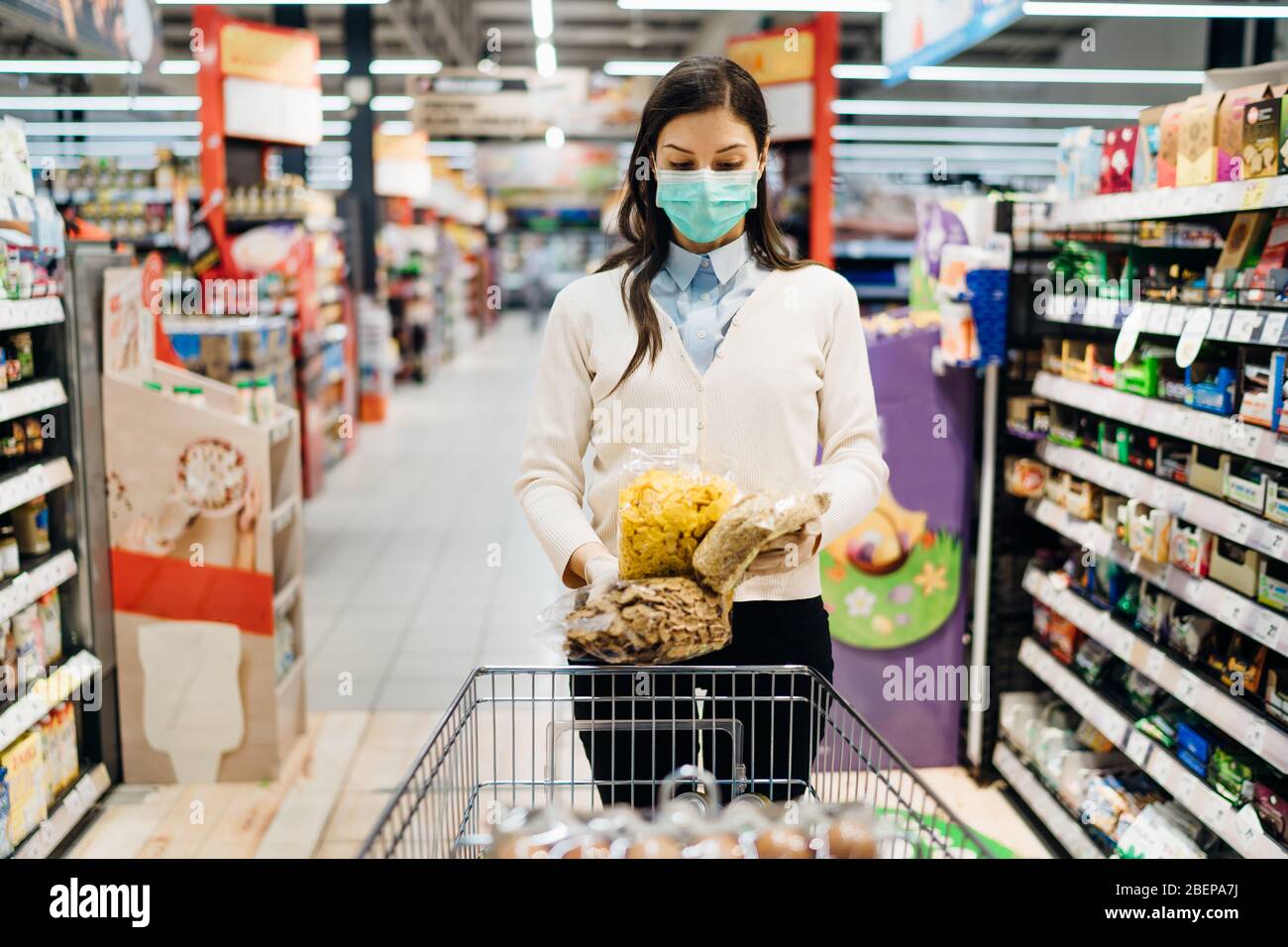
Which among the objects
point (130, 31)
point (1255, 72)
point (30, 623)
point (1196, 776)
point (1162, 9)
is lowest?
point (1196, 776)

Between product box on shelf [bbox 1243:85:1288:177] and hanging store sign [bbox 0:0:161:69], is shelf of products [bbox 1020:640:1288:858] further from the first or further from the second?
hanging store sign [bbox 0:0:161:69]

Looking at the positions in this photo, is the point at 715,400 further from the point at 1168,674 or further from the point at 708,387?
the point at 1168,674

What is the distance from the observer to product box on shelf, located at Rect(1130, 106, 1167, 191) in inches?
118

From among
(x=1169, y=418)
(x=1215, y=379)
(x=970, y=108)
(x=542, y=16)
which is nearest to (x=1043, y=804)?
(x=1169, y=418)

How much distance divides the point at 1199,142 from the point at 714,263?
4.96ft

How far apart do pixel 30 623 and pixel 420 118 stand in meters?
9.61

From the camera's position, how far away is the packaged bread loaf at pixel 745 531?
1.46 metres

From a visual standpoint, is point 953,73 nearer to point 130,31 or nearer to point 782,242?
point 130,31

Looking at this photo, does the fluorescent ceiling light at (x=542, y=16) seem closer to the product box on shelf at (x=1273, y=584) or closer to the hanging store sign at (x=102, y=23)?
the hanging store sign at (x=102, y=23)

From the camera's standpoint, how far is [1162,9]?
8.06 meters

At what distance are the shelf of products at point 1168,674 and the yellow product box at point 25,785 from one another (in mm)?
2915

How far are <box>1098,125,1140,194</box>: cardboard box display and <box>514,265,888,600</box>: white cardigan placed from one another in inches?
67.8

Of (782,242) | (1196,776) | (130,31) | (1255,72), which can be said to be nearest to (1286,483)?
(1196,776)

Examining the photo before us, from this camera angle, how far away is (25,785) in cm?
325
